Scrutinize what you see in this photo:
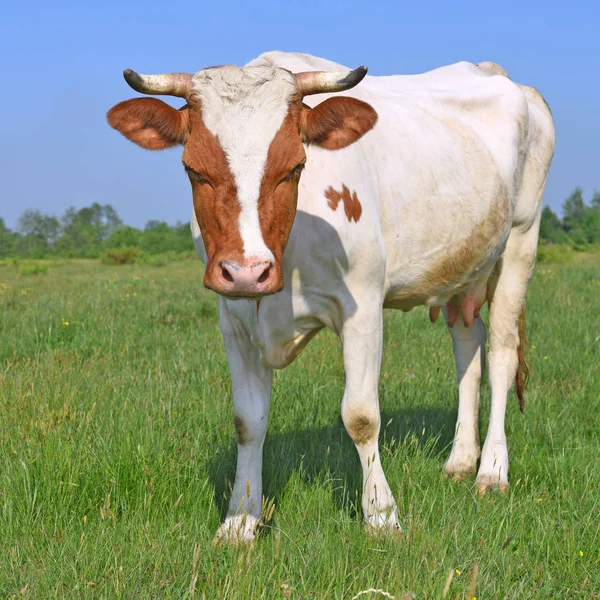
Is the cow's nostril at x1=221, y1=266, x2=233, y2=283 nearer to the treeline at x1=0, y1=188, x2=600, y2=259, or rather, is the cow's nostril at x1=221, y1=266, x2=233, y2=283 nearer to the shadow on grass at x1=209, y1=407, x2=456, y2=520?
the shadow on grass at x1=209, y1=407, x2=456, y2=520

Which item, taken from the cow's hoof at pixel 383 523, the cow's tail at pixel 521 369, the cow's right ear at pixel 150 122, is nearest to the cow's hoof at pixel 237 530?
the cow's hoof at pixel 383 523

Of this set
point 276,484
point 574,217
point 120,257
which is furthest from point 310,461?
point 574,217

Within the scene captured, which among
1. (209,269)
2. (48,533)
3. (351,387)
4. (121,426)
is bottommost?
(48,533)

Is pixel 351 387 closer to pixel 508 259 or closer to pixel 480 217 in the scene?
pixel 480 217

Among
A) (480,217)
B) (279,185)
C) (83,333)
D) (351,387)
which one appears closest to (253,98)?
(279,185)

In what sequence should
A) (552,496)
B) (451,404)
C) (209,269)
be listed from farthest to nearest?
(451,404) < (552,496) < (209,269)

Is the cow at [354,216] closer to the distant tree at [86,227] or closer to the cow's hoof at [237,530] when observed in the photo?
the cow's hoof at [237,530]

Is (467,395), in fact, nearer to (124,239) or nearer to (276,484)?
(276,484)

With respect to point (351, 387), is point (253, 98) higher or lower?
higher

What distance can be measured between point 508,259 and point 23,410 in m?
3.55

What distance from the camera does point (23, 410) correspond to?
4719 millimetres

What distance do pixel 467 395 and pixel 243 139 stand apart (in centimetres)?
310

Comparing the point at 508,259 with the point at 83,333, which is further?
the point at 83,333

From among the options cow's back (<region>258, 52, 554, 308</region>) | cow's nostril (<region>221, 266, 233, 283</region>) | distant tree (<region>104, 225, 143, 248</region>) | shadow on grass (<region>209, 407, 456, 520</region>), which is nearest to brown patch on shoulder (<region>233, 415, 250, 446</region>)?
shadow on grass (<region>209, 407, 456, 520</region>)
